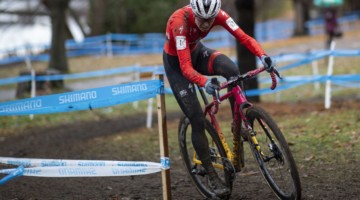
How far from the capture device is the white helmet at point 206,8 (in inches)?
Result: 200

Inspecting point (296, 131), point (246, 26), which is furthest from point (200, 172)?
point (246, 26)

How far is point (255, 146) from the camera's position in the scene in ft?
16.8

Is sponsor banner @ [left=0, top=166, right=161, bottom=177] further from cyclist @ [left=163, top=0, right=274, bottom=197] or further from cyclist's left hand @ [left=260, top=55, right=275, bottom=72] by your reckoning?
cyclist's left hand @ [left=260, top=55, right=275, bottom=72]

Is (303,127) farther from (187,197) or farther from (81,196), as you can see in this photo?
(81,196)

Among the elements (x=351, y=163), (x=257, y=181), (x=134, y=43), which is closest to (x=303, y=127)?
(x=351, y=163)

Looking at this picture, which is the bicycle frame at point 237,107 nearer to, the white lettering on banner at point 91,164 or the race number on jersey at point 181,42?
the race number on jersey at point 181,42

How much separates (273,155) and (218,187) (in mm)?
743

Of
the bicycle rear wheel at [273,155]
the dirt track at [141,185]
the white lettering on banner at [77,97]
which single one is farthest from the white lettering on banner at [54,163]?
the bicycle rear wheel at [273,155]

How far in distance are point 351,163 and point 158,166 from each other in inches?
117

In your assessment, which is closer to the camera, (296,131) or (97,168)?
(97,168)

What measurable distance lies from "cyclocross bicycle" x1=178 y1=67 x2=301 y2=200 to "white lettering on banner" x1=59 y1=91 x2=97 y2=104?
1.21 meters

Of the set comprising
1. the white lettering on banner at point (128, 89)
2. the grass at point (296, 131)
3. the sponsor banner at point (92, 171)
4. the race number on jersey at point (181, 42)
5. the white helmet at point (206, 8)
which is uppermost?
the white helmet at point (206, 8)

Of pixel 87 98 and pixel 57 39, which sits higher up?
pixel 57 39

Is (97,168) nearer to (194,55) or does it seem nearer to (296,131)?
(194,55)
